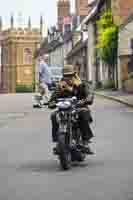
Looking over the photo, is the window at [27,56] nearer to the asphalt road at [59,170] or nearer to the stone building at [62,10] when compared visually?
the stone building at [62,10]

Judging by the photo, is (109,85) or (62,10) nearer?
(109,85)

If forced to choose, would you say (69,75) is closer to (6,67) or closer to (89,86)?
(89,86)

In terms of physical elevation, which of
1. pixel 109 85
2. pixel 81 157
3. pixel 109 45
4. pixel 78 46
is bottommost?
pixel 109 85

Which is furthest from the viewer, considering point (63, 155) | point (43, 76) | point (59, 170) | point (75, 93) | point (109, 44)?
point (109, 44)

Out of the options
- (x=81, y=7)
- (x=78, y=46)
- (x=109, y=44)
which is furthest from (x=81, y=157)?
(x=81, y=7)

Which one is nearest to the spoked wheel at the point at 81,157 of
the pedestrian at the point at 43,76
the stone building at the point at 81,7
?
the pedestrian at the point at 43,76

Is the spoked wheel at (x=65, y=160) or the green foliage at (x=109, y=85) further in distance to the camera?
the green foliage at (x=109, y=85)

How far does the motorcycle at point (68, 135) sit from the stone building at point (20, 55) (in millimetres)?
137401

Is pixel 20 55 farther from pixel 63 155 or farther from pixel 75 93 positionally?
pixel 63 155

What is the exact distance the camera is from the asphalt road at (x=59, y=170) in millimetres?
9742

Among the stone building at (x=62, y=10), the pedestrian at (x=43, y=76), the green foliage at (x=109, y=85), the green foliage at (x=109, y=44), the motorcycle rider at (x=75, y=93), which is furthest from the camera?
the stone building at (x=62, y=10)

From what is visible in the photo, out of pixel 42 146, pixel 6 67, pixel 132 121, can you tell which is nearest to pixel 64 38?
pixel 6 67

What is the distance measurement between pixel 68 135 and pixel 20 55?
142m

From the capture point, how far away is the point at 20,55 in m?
154
